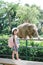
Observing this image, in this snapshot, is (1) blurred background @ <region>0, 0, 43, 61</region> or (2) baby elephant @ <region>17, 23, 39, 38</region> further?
(1) blurred background @ <region>0, 0, 43, 61</region>

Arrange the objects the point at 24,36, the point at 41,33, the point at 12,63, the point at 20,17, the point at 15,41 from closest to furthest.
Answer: the point at 12,63 → the point at 15,41 → the point at 24,36 → the point at 41,33 → the point at 20,17

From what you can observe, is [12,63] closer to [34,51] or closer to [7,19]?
[34,51]

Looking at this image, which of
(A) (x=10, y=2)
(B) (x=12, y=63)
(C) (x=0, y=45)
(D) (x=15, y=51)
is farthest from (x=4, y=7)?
(B) (x=12, y=63)

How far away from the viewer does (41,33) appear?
6.14 metres

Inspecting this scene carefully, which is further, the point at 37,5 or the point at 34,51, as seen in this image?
the point at 37,5

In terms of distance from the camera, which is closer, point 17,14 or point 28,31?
point 28,31

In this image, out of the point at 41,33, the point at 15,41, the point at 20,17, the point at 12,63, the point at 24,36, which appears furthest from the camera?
the point at 20,17

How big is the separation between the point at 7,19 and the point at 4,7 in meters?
0.38

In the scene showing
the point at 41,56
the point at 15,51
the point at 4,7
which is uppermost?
the point at 4,7

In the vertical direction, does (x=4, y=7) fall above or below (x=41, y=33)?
above

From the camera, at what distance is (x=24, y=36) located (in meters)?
4.44

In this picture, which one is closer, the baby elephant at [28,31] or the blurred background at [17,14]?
the baby elephant at [28,31]

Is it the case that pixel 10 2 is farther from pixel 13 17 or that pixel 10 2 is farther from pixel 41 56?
pixel 41 56

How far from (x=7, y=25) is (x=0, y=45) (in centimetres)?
245
